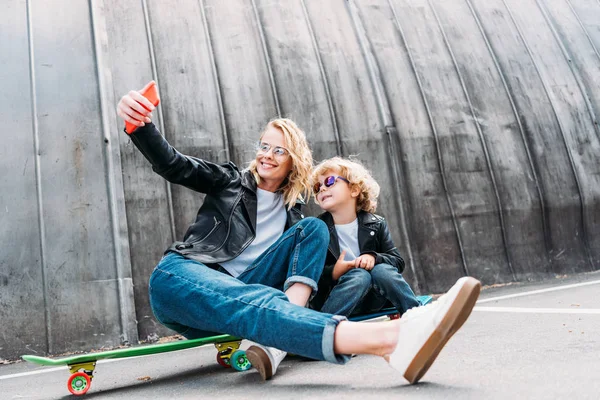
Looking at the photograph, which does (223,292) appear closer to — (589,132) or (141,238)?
(141,238)

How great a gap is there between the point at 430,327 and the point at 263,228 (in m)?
1.18

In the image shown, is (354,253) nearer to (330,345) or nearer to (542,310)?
(330,345)

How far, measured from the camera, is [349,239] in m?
3.15

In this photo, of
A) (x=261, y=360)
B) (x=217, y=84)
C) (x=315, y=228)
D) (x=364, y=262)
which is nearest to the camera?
(x=261, y=360)

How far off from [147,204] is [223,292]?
8.85 ft

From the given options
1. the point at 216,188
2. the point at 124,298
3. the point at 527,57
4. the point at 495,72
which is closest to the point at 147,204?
the point at 124,298

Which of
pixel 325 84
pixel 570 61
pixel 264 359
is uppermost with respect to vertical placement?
pixel 570 61

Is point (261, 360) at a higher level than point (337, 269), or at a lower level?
lower

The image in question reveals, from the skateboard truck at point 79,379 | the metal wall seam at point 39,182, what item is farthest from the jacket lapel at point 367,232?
the metal wall seam at point 39,182

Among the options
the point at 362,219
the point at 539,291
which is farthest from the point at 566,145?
the point at 362,219

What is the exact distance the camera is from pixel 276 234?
2785mm

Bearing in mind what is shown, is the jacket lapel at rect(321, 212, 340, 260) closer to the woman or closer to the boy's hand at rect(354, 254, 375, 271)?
the boy's hand at rect(354, 254, 375, 271)

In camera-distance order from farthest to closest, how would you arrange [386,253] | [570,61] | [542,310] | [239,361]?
[570,61] → [542,310] → [386,253] → [239,361]

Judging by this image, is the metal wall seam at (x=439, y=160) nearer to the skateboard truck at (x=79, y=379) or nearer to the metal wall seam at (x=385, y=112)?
the metal wall seam at (x=385, y=112)
